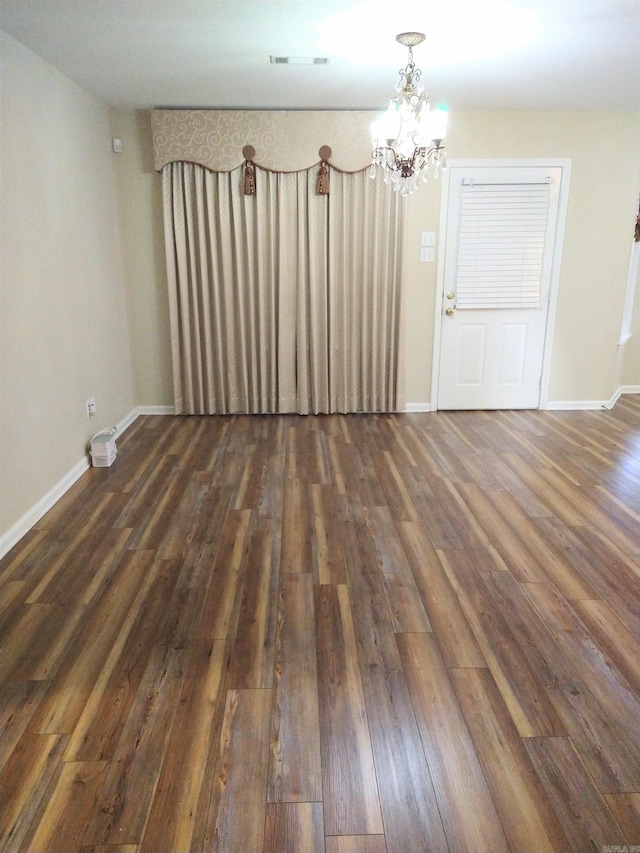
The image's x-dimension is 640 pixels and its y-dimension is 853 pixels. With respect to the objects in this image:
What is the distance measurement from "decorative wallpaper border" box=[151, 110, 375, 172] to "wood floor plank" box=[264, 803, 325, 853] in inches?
167

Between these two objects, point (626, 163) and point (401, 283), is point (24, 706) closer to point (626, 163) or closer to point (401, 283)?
point (401, 283)

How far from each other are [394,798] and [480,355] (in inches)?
160

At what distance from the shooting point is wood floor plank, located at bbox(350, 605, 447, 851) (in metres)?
1.44

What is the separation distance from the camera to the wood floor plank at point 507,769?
1.43 metres

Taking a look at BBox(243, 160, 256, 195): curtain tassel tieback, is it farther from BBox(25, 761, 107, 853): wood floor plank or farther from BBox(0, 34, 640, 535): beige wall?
BBox(25, 761, 107, 853): wood floor plank

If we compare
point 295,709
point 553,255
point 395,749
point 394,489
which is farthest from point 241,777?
point 553,255

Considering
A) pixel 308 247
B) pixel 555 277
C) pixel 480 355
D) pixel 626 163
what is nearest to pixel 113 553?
pixel 308 247

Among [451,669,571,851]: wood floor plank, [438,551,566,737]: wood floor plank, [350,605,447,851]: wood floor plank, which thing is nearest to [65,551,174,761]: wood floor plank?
[350,605,447,851]: wood floor plank

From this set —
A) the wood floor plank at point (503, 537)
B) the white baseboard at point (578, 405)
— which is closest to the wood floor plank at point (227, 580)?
the wood floor plank at point (503, 537)

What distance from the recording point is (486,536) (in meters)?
2.94

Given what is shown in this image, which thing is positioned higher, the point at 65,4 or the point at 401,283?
the point at 65,4

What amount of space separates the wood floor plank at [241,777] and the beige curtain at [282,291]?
10.8ft

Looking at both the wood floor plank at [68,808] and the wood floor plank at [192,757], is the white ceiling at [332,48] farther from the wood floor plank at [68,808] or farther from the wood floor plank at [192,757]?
the wood floor plank at [68,808]

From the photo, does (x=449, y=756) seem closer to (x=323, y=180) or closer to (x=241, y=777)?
(x=241, y=777)
